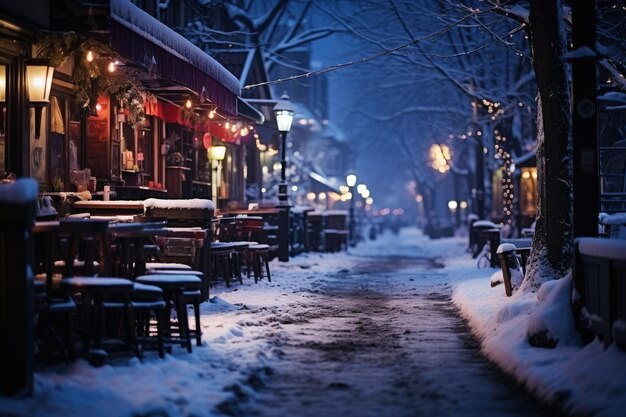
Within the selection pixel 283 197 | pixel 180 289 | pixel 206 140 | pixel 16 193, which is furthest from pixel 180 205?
pixel 283 197

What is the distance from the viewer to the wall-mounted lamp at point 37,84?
1271 cm

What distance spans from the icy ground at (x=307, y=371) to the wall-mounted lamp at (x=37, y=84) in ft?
12.4

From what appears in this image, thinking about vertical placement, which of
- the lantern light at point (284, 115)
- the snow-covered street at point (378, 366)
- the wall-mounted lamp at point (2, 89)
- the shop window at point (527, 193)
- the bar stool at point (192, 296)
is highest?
the lantern light at point (284, 115)

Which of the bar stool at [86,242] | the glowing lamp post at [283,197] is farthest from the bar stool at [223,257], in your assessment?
the glowing lamp post at [283,197]

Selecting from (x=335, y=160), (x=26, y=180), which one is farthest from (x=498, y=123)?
Answer: (x=335, y=160)

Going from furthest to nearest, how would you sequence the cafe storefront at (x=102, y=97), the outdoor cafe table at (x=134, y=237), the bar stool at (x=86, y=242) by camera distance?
the cafe storefront at (x=102, y=97), the outdoor cafe table at (x=134, y=237), the bar stool at (x=86, y=242)

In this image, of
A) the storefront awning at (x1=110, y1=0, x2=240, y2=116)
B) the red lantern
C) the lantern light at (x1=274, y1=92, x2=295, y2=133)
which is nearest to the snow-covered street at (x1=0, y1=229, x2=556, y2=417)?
the storefront awning at (x1=110, y1=0, x2=240, y2=116)

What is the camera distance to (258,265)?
20.4m

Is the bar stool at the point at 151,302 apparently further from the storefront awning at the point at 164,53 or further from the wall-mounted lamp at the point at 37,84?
the wall-mounted lamp at the point at 37,84

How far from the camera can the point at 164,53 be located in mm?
13914

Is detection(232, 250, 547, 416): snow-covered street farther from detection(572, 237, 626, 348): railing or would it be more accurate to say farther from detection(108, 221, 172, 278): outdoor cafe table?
detection(108, 221, 172, 278): outdoor cafe table

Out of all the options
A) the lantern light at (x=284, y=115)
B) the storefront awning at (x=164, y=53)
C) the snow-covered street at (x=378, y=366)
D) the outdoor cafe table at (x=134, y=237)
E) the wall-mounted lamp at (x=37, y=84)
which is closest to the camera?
the snow-covered street at (x=378, y=366)

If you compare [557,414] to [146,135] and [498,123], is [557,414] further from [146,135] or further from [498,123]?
[498,123]

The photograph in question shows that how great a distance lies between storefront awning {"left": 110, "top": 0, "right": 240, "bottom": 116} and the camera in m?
12.1
